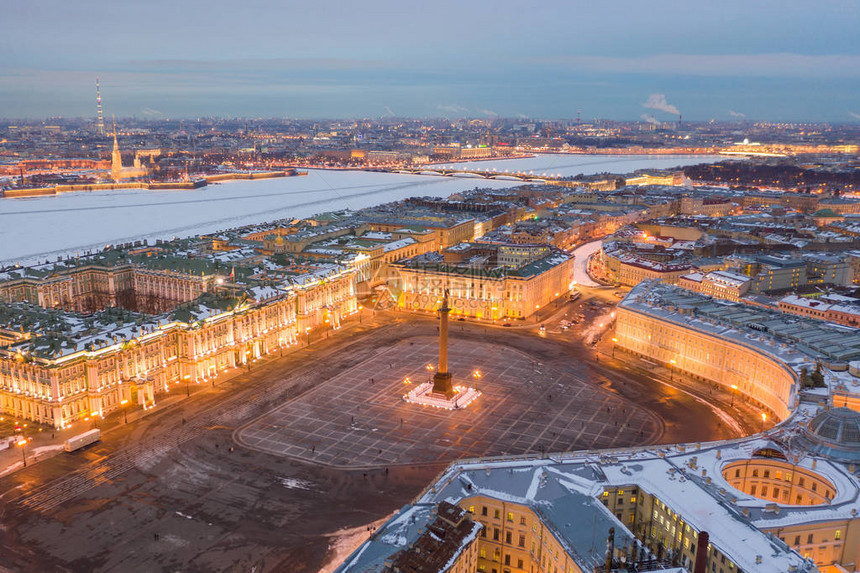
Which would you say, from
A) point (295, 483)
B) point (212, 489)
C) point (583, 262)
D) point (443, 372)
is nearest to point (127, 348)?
point (212, 489)

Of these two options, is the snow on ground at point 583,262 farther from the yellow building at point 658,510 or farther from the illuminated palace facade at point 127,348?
the yellow building at point 658,510

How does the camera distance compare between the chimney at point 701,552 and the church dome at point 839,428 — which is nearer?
the chimney at point 701,552

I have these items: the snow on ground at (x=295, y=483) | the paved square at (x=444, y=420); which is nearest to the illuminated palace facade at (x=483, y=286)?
the paved square at (x=444, y=420)

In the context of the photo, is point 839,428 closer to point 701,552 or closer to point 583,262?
point 701,552

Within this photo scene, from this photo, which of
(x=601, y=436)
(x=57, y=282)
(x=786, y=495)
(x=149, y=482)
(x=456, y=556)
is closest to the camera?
(x=456, y=556)

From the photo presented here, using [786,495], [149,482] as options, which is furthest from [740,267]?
[149,482]

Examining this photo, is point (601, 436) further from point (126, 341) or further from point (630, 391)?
point (126, 341)
